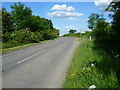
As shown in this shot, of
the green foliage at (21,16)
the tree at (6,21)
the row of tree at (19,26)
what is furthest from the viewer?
the green foliage at (21,16)

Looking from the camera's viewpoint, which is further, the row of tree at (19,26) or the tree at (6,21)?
the tree at (6,21)

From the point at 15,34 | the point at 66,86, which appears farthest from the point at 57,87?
the point at 15,34

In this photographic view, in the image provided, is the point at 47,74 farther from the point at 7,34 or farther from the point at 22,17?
the point at 22,17

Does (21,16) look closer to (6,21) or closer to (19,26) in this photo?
(19,26)

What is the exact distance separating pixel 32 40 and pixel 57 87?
1145 inches

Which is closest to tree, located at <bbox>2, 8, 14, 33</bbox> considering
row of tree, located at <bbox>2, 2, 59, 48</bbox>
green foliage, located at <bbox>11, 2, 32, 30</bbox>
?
row of tree, located at <bbox>2, 2, 59, 48</bbox>

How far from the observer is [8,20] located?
1273 inches

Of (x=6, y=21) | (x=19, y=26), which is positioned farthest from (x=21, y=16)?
(x=6, y=21)

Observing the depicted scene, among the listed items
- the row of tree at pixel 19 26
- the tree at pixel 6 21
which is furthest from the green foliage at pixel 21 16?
the tree at pixel 6 21

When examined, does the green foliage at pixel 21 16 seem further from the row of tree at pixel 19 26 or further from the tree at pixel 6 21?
the tree at pixel 6 21

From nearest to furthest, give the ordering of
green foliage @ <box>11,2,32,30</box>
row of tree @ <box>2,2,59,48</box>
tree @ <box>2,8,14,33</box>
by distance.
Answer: row of tree @ <box>2,2,59,48</box> < tree @ <box>2,8,14,33</box> < green foliage @ <box>11,2,32,30</box>

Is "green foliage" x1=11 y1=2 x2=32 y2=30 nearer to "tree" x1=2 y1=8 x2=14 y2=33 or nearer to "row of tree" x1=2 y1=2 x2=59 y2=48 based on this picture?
"row of tree" x1=2 y1=2 x2=59 y2=48

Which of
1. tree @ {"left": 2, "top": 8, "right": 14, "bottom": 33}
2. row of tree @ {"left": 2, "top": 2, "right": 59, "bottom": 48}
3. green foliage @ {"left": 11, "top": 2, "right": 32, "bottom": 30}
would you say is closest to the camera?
row of tree @ {"left": 2, "top": 2, "right": 59, "bottom": 48}

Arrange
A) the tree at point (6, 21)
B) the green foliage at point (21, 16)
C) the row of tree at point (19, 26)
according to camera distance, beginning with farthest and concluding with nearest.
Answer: the green foliage at point (21, 16), the tree at point (6, 21), the row of tree at point (19, 26)
